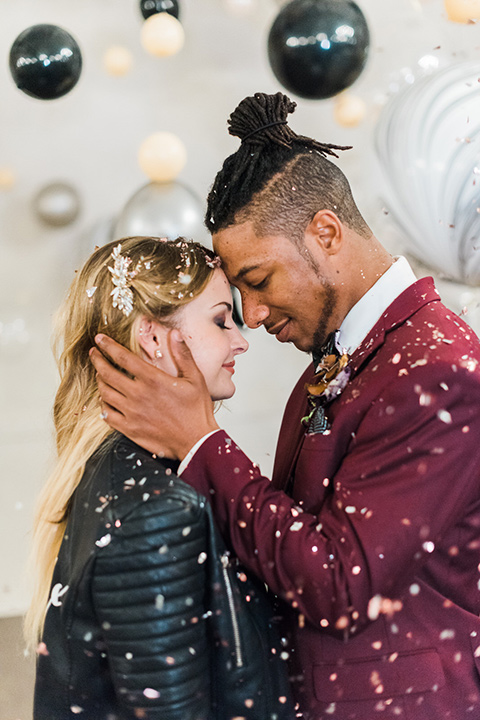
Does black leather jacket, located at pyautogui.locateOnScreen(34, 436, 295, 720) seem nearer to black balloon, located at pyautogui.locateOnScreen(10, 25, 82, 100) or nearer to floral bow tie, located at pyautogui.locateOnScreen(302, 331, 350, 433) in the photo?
floral bow tie, located at pyautogui.locateOnScreen(302, 331, 350, 433)

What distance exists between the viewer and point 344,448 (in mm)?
1183

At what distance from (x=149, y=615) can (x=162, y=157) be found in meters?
1.12

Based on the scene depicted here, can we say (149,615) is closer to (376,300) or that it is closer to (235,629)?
(235,629)

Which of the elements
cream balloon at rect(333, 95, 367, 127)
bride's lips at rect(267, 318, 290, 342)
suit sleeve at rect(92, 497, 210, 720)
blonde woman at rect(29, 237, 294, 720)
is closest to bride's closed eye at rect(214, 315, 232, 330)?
blonde woman at rect(29, 237, 294, 720)

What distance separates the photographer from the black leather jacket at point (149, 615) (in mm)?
1021

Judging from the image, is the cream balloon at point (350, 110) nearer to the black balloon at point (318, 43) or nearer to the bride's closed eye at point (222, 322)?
the black balloon at point (318, 43)

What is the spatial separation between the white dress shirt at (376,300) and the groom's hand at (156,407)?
1.00 feet

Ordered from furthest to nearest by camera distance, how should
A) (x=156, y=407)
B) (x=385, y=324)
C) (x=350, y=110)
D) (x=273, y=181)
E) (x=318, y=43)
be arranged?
(x=350, y=110) < (x=318, y=43) < (x=273, y=181) < (x=385, y=324) < (x=156, y=407)

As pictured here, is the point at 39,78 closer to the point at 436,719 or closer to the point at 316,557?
the point at 316,557

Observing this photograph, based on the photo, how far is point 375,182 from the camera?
187 centimetres

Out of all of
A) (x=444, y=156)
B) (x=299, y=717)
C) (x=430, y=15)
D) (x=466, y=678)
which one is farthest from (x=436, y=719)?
(x=430, y=15)

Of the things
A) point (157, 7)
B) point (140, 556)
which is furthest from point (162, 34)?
point (140, 556)

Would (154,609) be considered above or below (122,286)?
below

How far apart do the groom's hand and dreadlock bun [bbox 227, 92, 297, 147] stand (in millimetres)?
466
